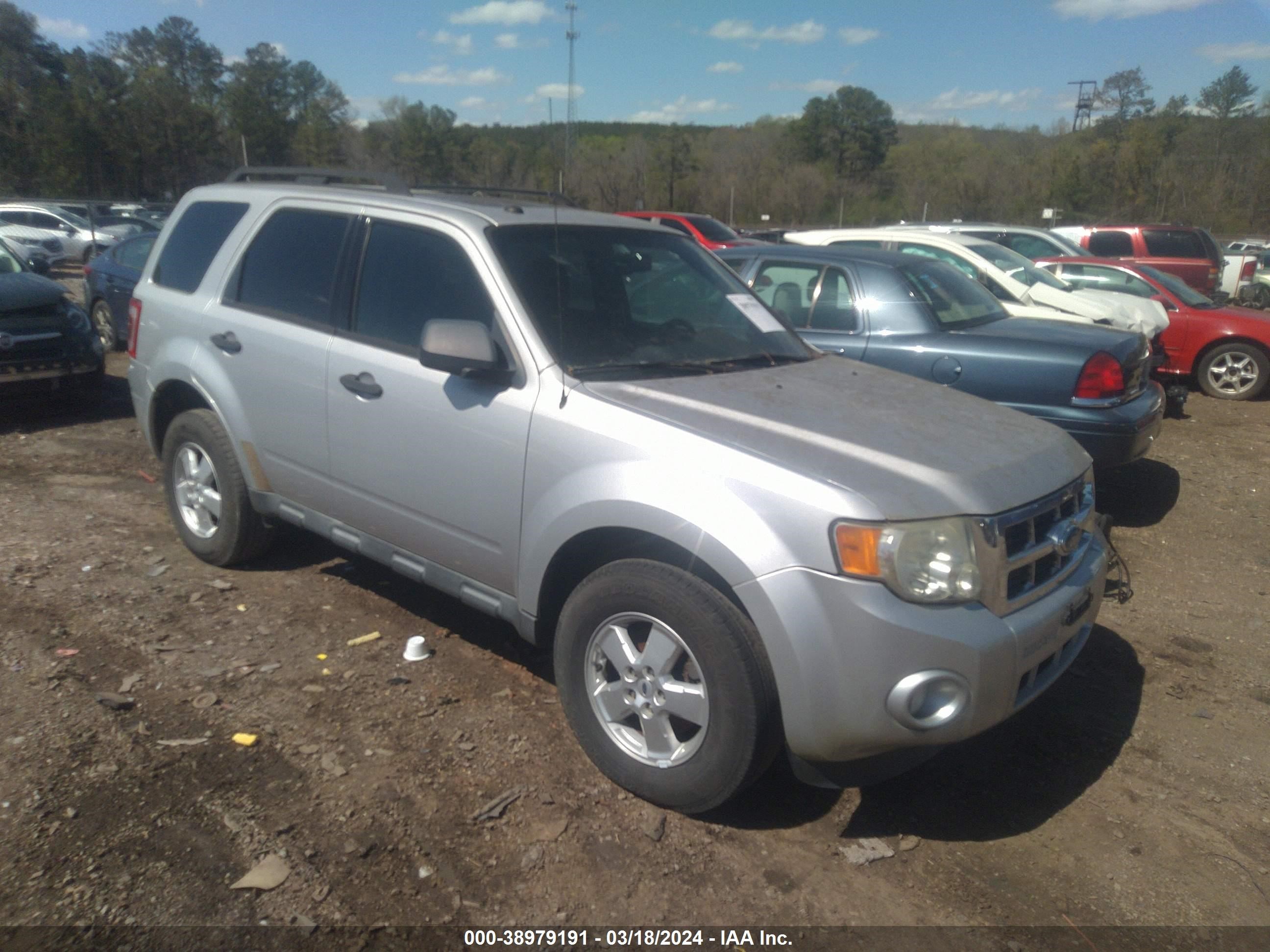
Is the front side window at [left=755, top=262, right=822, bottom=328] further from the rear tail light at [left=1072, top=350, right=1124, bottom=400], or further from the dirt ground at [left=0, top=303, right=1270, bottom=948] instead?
the dirt ground at [left=0, top=303, right=1270, bottom=948]

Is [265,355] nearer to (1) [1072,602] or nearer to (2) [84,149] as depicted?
(1) [1072,602]

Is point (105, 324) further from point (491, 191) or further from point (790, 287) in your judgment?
point (790, 287)

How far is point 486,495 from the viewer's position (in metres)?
3.49

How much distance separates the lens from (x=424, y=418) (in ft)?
12.0

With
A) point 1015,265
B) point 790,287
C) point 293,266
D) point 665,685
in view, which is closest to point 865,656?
point 665,685

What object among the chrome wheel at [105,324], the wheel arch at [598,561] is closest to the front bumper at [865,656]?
the wheel arch at [598,561]

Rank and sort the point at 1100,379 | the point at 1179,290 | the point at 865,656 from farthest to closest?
1. the point at 1179,290
2. the point at 1100,379
3. the point at 865,656

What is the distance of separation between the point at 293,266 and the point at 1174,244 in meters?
17.3

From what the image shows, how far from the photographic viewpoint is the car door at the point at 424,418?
136 inches

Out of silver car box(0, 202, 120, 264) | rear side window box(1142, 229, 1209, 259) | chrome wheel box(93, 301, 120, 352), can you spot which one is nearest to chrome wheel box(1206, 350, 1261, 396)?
rear side window box(1142, 229, 1209, 259)

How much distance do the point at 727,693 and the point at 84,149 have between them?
4508 centimetres

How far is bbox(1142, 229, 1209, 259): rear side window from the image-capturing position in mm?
16969

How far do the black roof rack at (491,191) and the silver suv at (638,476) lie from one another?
10.0 inches

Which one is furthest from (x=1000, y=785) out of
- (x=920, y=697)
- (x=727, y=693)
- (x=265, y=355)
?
(x=265, y=355)
